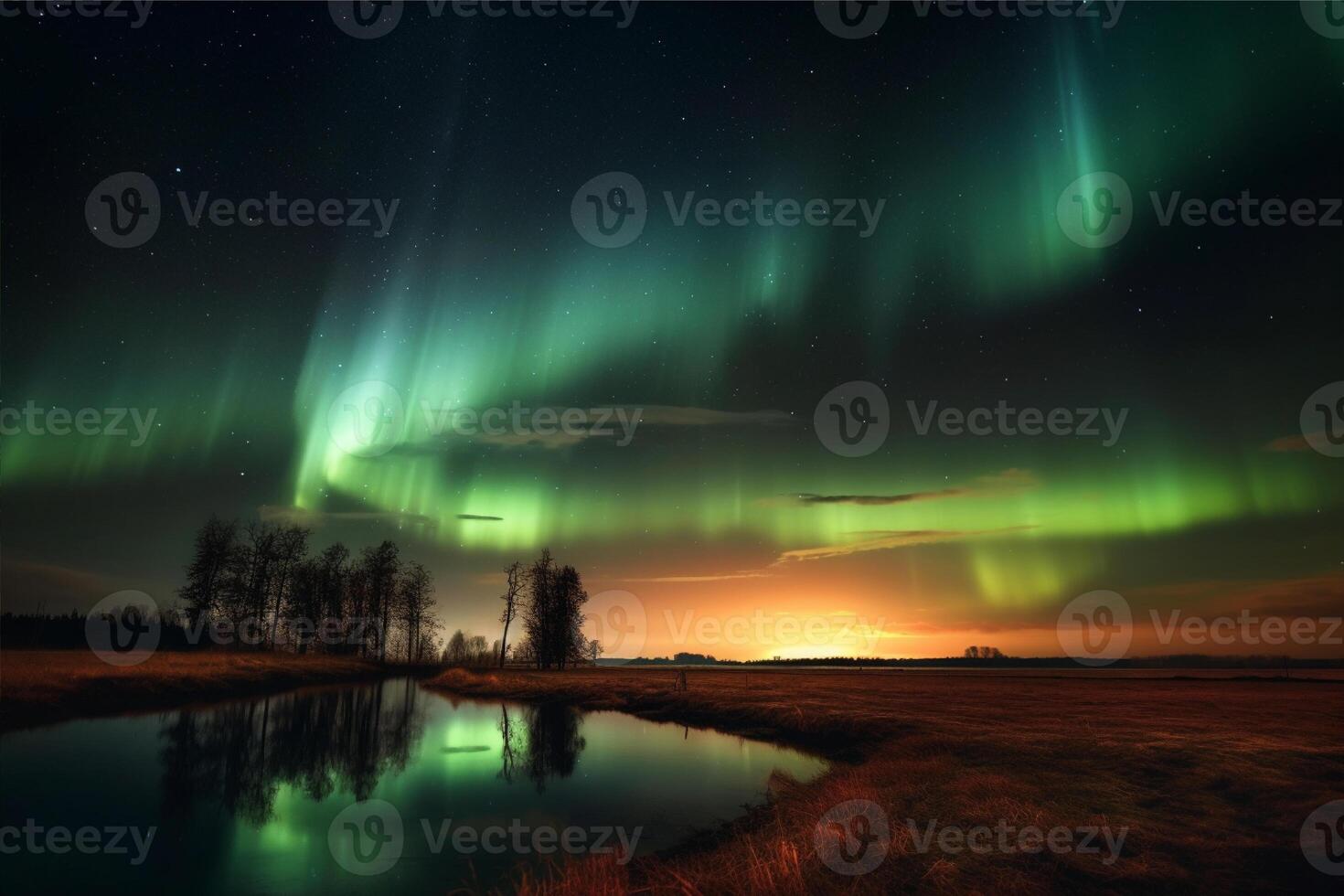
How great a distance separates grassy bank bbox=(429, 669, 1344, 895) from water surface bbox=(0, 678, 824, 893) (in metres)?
2.89

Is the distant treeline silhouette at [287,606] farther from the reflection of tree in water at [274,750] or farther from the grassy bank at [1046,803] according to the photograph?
the grassy bank at [1046,803]

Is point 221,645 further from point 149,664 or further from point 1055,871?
point 1055,871

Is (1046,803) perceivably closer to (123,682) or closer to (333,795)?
(333,795)

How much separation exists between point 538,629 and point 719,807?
226 feet

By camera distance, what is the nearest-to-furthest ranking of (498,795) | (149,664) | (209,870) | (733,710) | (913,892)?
(913,892)
(209,870)
(498,795)
(733,710)
(149,664)

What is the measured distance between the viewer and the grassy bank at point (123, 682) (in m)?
29.1

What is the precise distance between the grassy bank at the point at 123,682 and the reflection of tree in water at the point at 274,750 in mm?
2710

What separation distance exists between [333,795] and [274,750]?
842 centimetres

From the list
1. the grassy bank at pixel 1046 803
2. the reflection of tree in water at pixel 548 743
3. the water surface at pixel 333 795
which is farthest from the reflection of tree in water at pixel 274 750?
the grassy bank at pixel 1046 803

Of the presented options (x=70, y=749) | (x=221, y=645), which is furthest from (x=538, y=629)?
(x=70, y=749)

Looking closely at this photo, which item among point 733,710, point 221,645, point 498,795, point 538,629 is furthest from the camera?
point 538,629

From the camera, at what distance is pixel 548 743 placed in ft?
105

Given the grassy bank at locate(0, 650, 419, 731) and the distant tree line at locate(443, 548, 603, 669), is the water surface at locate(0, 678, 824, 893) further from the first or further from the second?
the distant tree line at locate(443, 548, 603, 669)

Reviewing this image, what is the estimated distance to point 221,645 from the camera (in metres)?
64.5
